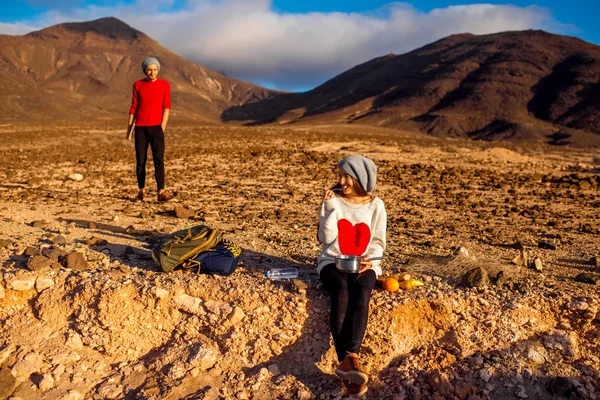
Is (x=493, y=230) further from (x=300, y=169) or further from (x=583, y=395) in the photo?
(x=300, y=169)

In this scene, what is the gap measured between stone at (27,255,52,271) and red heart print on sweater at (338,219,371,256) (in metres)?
2.39

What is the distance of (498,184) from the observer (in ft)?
33.2

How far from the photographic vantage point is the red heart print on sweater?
12.7 ft

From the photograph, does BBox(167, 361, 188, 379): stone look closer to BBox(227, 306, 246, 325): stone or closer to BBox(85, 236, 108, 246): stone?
BBox(227, 306, 246, 325): stone

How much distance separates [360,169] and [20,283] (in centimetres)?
276

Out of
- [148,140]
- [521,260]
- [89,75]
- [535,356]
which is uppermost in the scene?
[89,75]

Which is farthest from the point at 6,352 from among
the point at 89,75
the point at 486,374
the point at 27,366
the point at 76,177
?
the point at 89,75

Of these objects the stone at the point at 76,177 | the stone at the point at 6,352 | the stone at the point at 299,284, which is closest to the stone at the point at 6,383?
the stone at the point at 6,352

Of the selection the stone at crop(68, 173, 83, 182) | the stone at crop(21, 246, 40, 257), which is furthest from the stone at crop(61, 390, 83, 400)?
the stone at crop(68, 173, 83, 182)

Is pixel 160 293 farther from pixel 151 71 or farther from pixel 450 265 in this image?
pixel 151 71

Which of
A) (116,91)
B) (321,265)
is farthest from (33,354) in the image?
(116,91)

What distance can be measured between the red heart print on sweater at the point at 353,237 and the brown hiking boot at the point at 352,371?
0.88 meters

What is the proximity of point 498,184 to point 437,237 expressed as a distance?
16.3 feet

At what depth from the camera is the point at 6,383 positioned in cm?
347
